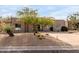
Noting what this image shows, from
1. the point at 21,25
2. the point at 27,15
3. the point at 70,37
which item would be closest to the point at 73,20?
the point at 70,37

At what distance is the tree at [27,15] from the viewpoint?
8.41 meters

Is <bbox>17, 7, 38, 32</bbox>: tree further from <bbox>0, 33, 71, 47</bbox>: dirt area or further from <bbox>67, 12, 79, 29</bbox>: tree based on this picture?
<bbox>67, 12, 79, 29</bbox>: tree

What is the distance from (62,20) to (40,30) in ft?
2.36

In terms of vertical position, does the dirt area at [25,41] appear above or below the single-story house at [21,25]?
below

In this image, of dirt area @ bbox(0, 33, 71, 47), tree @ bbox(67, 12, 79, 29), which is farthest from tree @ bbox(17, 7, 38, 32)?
tree @ bbox(67, 12, 79, 29)

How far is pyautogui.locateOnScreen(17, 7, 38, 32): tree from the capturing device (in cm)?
841

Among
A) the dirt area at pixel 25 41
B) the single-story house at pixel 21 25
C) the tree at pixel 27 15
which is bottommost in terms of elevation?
the dirt area at pixel 25 41

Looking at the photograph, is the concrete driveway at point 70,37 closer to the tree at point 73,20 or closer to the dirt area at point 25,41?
the dirt area at point 25,41

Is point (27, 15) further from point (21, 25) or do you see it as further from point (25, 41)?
point (25, 41)

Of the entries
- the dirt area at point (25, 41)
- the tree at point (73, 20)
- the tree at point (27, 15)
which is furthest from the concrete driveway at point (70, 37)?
the tree at point (27, 15)

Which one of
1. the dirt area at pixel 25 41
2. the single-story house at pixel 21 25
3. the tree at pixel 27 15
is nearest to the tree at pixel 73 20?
the single-story house at pixel 21 25
